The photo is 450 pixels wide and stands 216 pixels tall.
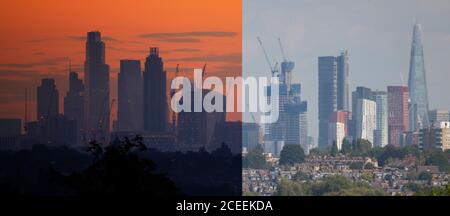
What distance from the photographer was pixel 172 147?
70.6 meters

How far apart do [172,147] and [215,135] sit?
4.42 metres

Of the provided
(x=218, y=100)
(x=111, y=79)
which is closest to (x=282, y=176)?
(x=111, y=79)

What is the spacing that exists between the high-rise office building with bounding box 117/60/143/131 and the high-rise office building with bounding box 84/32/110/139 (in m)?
0.91

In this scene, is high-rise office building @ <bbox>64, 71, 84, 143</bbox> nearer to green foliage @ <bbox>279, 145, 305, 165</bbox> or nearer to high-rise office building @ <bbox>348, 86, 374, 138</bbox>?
green foliage @ <bbox>279, 145, 305, 165</bbox>

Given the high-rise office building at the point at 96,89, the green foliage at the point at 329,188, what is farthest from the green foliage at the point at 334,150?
the high-rise office building at the point at 96,89

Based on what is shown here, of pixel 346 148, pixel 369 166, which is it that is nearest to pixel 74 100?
pixel 369 166

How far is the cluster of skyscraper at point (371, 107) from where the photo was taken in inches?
4737

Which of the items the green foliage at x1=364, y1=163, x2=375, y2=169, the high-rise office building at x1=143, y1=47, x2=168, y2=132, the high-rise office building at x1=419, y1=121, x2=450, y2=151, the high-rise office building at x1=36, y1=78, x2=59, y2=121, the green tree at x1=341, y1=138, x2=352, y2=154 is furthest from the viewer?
the high-rise office building at x1=419, y1=121, x2=450, y2=151

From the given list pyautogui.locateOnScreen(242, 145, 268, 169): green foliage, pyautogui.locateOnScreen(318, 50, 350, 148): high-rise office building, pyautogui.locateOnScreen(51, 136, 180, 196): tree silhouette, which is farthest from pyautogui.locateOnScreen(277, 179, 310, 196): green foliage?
pyautogui.locateOnScreen(51, 136, 180, 196): tree silhouette

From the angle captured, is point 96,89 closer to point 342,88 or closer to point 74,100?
point 74,100

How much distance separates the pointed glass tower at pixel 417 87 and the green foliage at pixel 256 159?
64.1 feet

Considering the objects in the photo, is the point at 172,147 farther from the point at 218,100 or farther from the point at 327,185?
the point at 327,185

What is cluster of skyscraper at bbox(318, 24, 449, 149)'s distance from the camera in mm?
120312

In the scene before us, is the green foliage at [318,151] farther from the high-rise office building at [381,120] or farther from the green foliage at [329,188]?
the green foliage at [329,188]
